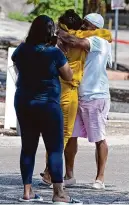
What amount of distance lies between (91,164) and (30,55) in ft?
10.6

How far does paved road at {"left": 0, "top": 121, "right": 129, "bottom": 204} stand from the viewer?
26.8 feet

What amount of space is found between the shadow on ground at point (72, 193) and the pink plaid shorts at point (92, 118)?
551mm

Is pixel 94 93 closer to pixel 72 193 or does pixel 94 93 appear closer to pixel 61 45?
pixel 61 45

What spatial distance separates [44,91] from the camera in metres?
7.49

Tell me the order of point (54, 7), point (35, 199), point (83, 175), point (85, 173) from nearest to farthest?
point (35, 199), point (83, 175), point (85, 173), point (54, 7)

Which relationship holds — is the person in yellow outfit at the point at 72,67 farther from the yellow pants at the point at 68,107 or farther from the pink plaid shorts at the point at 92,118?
the pink plaid shorts at the point at 92,118

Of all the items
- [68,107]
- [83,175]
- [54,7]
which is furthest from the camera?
[54,7]

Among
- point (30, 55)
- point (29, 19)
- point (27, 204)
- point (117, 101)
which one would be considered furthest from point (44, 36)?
point (29, 19)

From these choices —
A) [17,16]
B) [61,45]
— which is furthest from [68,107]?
[17,16]

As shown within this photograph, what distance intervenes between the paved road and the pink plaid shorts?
57 cm

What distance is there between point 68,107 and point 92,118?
42cm

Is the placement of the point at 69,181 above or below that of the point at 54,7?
Result: above

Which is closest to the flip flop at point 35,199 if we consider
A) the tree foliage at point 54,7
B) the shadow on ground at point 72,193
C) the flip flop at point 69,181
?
the shadow on ground at point 72,193

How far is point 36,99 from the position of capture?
7.48m
